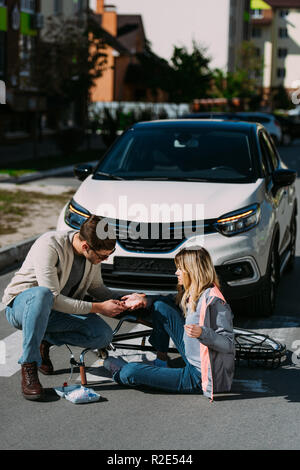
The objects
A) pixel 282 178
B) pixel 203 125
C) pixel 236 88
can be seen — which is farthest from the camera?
pixel 236 88

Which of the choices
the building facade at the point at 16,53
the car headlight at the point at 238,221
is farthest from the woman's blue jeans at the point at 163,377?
the building facade at the point at 16,53

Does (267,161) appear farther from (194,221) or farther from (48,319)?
(48,319)

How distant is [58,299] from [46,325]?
18 centimetres

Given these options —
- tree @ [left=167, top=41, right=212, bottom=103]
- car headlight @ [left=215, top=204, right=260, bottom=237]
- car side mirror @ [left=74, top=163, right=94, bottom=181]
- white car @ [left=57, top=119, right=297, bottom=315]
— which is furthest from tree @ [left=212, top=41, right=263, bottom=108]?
car headlight @ [left=215, top=204, right=260, bottom=237]

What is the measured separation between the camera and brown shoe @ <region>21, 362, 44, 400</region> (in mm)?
5082

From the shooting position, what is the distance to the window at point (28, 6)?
3681 centimetres

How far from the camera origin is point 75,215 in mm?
7215

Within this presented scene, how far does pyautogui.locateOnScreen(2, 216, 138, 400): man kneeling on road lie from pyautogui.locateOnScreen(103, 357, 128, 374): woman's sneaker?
114 millimetres

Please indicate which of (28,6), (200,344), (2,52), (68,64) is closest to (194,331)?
(200,344)

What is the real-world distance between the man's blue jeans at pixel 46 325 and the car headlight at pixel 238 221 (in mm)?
1750

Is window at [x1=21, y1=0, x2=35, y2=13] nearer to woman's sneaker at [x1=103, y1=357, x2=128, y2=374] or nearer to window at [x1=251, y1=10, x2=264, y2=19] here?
woman's sneaker at [x1=103, y1=357, x2=128, y2=374]

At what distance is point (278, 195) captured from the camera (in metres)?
8.10

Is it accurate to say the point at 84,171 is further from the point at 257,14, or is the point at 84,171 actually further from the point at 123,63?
the point at 257,14
